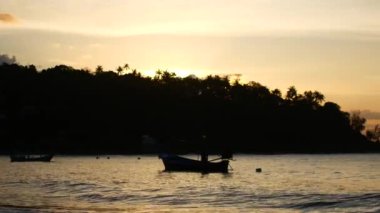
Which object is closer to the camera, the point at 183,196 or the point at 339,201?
the point at 339,201

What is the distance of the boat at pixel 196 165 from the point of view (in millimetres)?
76375

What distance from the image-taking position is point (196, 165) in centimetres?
7688

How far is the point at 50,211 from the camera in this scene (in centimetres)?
3828

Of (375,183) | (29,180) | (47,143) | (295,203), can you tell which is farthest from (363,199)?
(47,143)

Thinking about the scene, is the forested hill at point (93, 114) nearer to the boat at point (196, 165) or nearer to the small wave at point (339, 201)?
the boat at point (196, 165)

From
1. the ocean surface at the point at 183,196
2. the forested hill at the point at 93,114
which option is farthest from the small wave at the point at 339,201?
the forested hill at the point at 93,114

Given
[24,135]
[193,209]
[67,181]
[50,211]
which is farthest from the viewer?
[24,135]

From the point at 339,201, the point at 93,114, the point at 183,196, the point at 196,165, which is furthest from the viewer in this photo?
the point at 93,114

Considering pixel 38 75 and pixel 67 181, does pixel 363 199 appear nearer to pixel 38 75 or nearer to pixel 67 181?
pixel 67 181

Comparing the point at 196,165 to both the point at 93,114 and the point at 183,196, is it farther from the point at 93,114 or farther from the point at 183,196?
the point at 93,114

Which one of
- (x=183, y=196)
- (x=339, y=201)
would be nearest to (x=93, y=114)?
(x=183, y=196)

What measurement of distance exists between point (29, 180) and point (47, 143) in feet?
325

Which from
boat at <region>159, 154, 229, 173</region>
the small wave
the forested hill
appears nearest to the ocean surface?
the small wave

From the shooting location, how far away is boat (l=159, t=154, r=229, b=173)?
7638 cm
